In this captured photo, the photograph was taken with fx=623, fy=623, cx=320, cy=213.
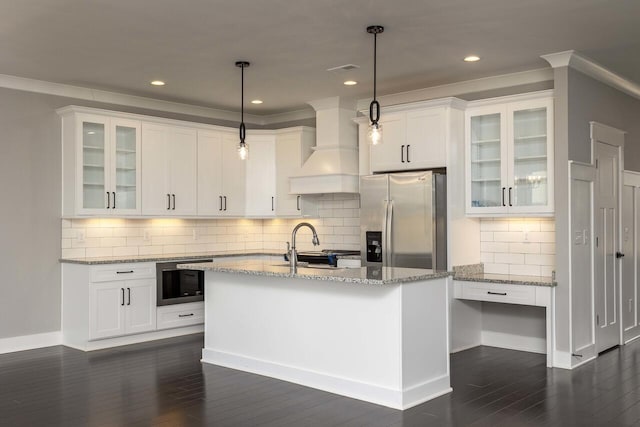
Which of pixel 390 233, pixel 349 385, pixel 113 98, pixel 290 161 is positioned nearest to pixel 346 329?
pixel 349 385

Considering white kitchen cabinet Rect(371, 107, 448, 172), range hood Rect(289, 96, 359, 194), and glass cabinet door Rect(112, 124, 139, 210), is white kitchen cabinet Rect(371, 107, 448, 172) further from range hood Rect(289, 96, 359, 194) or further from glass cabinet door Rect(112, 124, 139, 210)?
glass cabinet door Rect(112, 124, 139, 210)

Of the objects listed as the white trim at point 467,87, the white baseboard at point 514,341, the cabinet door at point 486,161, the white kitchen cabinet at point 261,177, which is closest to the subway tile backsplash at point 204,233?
the white kitchen cabinet at point 261,177

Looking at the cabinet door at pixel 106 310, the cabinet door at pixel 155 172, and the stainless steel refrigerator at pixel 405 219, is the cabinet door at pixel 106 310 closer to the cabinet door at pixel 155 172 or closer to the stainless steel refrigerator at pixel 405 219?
the cabinet door at pixel 155 172

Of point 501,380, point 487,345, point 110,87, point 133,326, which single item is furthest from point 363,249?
point 110,87

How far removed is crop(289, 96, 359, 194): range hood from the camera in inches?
285

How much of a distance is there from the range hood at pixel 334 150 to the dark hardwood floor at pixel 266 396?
2.43m

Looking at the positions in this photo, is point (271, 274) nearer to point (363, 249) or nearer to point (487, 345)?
point (363, 249)

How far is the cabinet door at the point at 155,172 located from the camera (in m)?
7.08

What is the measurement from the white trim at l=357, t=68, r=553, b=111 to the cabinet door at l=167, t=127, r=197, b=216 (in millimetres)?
2121

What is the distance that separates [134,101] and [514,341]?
5.02m

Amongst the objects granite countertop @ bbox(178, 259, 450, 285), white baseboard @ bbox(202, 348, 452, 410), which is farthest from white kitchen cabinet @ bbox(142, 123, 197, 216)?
white baseboard @ bbox(202, 348, 452, 410)

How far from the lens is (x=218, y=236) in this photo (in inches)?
327

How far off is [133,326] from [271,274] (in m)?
2.57

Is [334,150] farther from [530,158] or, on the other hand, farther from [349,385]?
[349,385]
